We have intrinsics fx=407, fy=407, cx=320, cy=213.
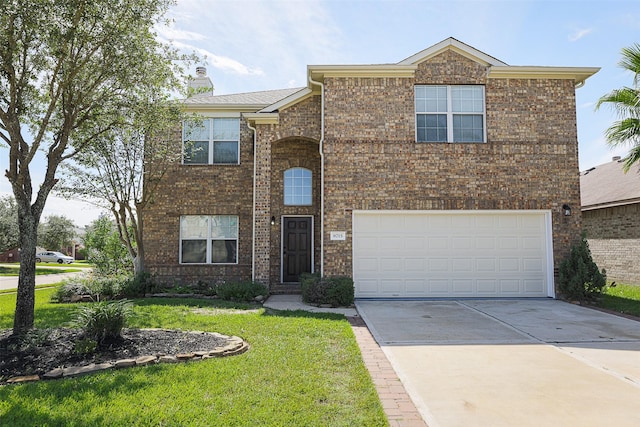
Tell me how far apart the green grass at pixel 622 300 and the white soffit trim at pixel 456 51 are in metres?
6.89

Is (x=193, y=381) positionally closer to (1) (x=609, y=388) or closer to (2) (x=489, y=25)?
(1) (x=609, y=388)

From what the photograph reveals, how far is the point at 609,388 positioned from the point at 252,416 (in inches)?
153

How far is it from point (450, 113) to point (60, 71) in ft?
30.4

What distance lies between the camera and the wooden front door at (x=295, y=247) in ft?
43.0

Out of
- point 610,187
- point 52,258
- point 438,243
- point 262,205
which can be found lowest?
point 52,258

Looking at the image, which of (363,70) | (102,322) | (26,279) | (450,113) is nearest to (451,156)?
(450,113)

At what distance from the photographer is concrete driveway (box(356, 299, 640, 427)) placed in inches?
153

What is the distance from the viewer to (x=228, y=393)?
13.8 ft

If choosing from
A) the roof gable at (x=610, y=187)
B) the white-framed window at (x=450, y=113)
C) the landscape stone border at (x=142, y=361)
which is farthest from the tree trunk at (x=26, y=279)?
the roof gable at (x=610, y=187)

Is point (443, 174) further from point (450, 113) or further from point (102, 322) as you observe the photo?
point (102, 322)

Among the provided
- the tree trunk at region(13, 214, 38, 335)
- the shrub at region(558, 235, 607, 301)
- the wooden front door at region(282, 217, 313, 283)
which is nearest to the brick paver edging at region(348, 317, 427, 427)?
the tree trunk at region(13, 214, 38, 335)

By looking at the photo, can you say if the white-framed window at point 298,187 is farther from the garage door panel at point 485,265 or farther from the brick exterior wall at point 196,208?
the garage door panel at point 485,265

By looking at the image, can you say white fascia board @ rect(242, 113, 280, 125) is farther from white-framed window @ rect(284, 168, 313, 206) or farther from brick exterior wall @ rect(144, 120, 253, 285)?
white-framed window @ rect(284, 168, 313, 206)

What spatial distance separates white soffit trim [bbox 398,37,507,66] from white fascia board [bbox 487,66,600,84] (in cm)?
28
